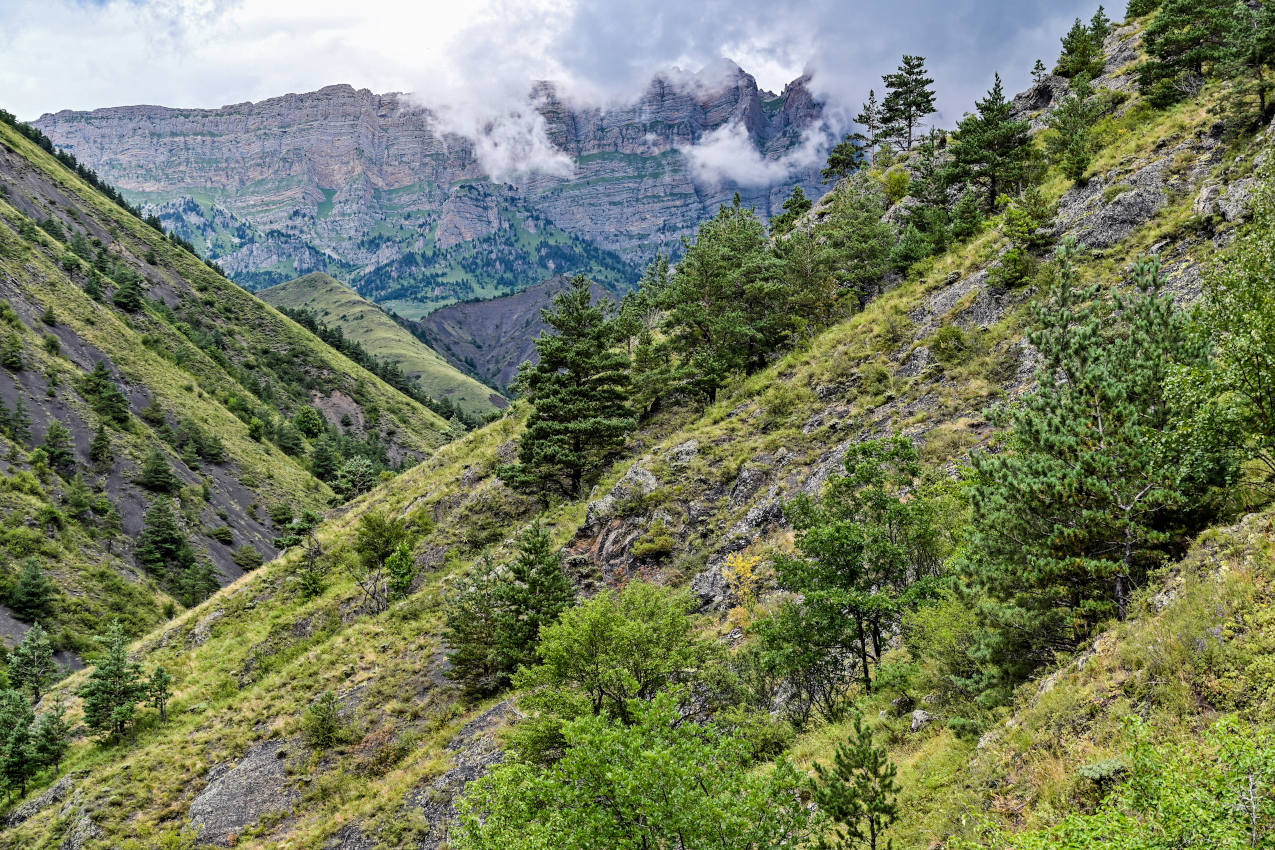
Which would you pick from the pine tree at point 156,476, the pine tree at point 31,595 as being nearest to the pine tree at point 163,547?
the pine tree at point 156,476

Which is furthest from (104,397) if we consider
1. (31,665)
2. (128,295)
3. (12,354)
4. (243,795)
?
(243,795)

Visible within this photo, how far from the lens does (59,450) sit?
67.4 m

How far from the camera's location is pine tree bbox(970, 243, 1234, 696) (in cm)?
1008

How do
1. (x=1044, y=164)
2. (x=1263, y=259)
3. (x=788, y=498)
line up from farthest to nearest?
1. (x=1044, y=164)
2. (x=788, y=498)
3. (x=1263, y=259)

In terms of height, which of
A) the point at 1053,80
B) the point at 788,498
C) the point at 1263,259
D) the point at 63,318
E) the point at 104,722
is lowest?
the point at 104,722

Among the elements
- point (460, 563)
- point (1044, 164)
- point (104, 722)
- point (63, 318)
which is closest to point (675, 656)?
point (460, 563)

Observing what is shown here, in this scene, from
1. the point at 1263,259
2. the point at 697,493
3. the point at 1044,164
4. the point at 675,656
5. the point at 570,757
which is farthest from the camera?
the point at 1044,164

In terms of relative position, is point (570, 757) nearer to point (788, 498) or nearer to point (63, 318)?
point (788, 498)

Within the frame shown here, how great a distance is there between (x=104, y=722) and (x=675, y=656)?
29.4 metres

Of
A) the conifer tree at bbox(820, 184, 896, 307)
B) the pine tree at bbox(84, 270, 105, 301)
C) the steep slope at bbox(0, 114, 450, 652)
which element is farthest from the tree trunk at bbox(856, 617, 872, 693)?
the pine tree at bbox(84, 270, 105, 301)

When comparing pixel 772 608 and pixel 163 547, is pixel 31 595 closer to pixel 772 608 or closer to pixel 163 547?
pixel 163 547

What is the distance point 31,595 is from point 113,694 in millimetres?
35333

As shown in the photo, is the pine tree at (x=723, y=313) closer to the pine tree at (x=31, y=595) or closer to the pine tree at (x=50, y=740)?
the pine tree at (x=50, y=740)

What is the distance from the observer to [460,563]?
33.5 metres
